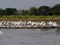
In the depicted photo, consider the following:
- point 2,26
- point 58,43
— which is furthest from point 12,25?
point 58,43

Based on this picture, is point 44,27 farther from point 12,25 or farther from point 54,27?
point 12,25

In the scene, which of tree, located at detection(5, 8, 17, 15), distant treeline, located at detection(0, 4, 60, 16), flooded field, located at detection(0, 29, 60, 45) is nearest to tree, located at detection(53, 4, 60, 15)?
distant treeline, located at detection(0, 4, 60, 16)

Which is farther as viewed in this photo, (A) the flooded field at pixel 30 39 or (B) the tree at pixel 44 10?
(B) the tree at pixel 44 10

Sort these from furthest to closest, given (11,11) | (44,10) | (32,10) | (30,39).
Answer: (32,10), (11,11), (44,10), (30,39)

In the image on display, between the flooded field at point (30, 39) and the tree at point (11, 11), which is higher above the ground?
the tree at point (11, 11)

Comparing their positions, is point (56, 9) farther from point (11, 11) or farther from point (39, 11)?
point (11, 11)

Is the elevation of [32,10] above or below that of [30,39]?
above

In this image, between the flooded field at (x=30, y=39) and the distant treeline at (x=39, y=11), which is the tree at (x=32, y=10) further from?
the flooded field at (x=30, y=39)

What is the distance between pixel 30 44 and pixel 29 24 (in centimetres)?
1425

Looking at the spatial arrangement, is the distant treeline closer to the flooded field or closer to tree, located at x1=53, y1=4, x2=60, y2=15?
tree, located at x1=53, y1=4, x2=60, y2=15

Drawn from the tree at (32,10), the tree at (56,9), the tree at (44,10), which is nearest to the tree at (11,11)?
the tree at (32,10)

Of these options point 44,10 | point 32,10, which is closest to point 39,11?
point 44,10

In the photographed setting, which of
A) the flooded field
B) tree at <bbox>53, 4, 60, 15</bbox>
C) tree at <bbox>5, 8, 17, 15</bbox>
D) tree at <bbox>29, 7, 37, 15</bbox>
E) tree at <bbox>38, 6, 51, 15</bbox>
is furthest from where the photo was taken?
tree at <bbox>29, 7, 37, 15</bbox>

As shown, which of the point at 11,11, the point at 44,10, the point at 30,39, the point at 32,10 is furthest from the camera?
the point at 32,10
